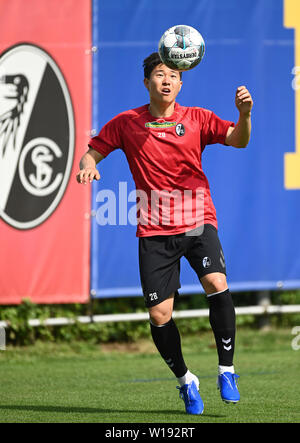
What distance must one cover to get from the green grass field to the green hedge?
0.11 m

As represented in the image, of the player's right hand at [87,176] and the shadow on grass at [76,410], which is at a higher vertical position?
the player's right hand at [87,176]

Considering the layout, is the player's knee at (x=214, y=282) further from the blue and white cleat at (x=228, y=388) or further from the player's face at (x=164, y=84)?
the player's face at (x=164, y=84)

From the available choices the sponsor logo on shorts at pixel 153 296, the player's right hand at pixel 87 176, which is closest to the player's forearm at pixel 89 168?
the player's right hand at pixel 87 176

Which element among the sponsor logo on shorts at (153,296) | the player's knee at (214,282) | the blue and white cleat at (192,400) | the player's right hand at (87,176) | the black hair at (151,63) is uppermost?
the black hair at (151,63)

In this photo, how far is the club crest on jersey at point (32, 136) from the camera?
8.65 m

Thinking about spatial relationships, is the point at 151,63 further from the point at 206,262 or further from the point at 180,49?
the point at 206,262

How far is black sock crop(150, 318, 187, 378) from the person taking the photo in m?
5.93

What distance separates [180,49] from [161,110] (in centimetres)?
44

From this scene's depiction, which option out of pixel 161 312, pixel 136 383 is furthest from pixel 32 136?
pixel 161 312

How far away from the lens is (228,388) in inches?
218

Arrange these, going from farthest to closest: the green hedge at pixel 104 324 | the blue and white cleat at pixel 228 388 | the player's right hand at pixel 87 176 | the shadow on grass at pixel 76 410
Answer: the green hedge at pixel 104 324, the shadow on grass at pixel 76 410, the player's right hand at pixel 87 176, the blue and white cleat at pixel 228 388

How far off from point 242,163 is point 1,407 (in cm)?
412

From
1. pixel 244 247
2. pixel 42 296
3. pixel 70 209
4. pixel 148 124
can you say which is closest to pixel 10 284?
pixel 42 296

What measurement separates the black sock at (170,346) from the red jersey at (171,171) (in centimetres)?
64
